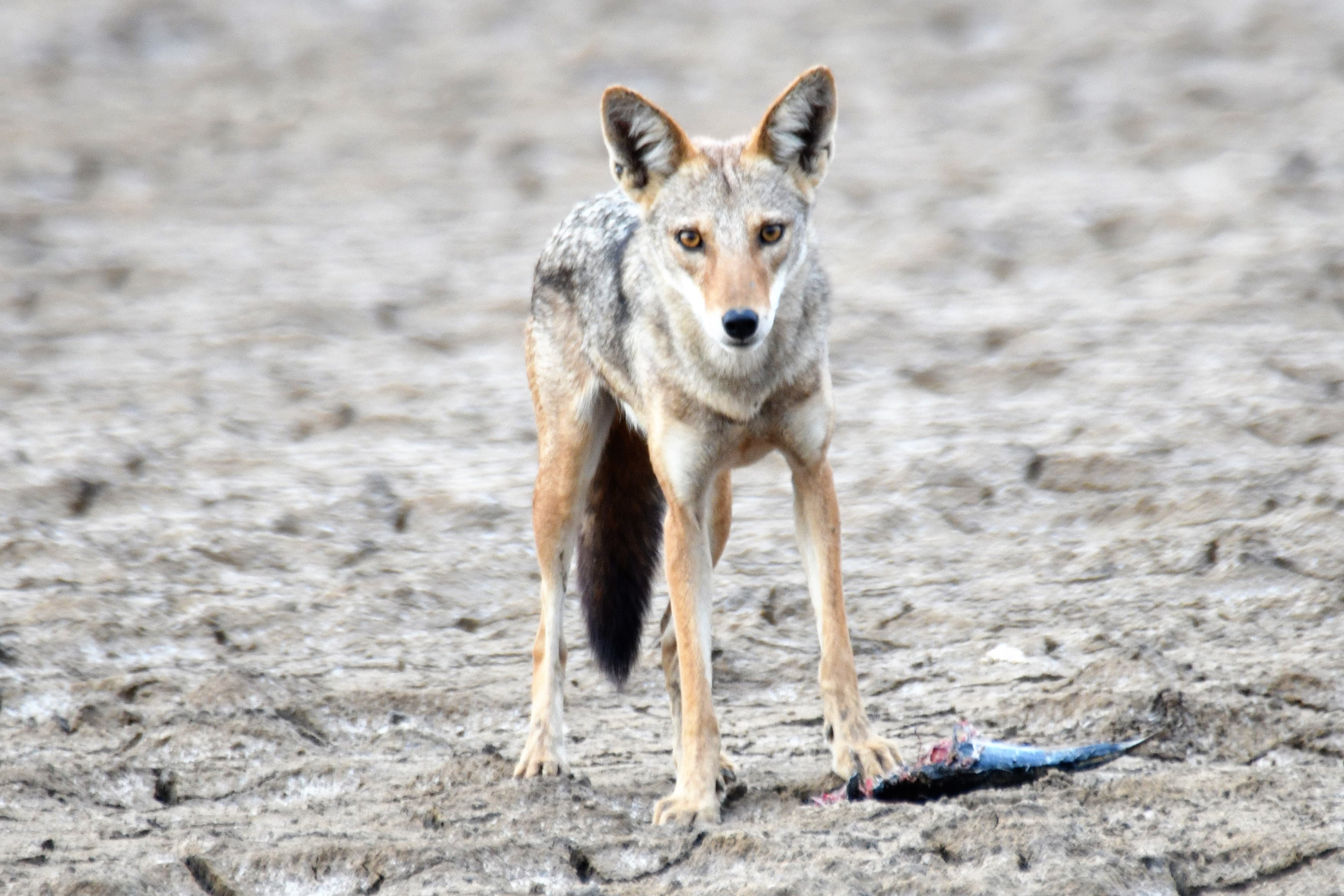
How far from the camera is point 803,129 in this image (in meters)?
4.26

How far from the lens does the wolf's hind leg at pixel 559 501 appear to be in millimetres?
4574

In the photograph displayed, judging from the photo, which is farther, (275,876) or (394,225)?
(394,225)

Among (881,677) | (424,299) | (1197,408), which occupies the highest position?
(424,299)

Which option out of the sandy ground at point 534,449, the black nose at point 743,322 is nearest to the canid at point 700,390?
the black nose at point 743,322

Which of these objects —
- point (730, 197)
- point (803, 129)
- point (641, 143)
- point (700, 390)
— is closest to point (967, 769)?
point (700, 390)

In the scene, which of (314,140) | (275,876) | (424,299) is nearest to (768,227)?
(275,876)

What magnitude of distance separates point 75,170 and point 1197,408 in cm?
761

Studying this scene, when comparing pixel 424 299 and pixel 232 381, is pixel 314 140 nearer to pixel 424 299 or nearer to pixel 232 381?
pixel 424 299

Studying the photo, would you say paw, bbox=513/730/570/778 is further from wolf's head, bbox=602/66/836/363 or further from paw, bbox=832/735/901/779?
wolf's head, bbox=602/66/836/363

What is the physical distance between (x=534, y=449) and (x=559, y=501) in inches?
96.8

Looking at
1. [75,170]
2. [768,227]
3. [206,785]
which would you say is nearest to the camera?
[768,227]

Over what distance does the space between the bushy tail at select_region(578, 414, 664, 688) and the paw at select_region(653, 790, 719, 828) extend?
929mm

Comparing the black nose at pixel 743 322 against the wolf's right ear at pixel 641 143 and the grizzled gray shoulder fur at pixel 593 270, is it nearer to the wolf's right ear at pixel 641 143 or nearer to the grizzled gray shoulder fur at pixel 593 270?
the wolf's right ear at pixel 641 143

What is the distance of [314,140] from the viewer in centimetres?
1116
